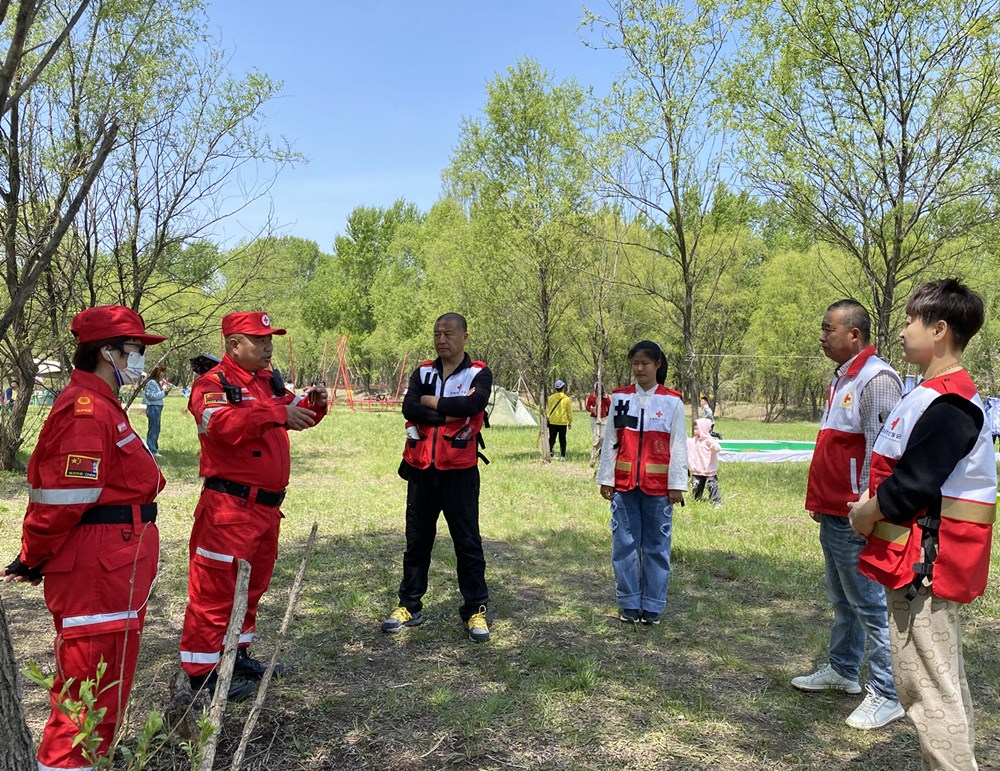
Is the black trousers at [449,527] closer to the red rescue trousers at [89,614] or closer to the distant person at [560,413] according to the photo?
the red rescue trousers at [89,614]

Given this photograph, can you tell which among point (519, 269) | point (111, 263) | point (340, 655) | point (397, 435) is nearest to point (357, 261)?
A: point (397, 435)

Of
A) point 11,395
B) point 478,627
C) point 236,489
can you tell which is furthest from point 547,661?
point 11,395

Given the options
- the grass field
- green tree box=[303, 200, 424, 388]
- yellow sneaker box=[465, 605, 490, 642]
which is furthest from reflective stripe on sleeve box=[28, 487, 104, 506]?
green tree box=[303, 200, 424, 388]

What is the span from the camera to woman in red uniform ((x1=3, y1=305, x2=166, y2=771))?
93.7 inches

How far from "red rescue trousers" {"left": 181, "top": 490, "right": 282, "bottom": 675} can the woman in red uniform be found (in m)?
0.57

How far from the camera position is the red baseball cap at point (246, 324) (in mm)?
3389

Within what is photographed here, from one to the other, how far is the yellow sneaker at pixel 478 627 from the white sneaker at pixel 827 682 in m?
1.75

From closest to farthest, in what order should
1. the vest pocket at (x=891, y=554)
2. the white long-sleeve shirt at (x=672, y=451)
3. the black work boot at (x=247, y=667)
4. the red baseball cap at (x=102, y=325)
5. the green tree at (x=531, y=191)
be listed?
the vest pocket at (x=891, y=554) < the red baseball cap at (x=102, y=325) < the black work boot at (x=247, y=667) < the white long-sleeve shirt at (x=672, y=451) < the green tree at (x=531, y=191)

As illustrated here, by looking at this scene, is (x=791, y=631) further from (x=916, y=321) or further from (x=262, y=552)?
(x=262, y=552)

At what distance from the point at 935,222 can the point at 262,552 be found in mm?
8754

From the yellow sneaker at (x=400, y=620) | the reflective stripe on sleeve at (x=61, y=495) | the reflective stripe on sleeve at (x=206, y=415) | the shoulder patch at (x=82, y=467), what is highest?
the reflective stripe on sleeve at (x=206, y=415)

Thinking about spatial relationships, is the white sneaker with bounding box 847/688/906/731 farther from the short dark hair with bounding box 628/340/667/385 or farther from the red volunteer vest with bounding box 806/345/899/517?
the short dark hair with bounding box 628/340/667/385

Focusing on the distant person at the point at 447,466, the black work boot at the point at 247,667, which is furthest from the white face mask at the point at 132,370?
the distant person at the point at 447,466

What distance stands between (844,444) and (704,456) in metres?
5.97
